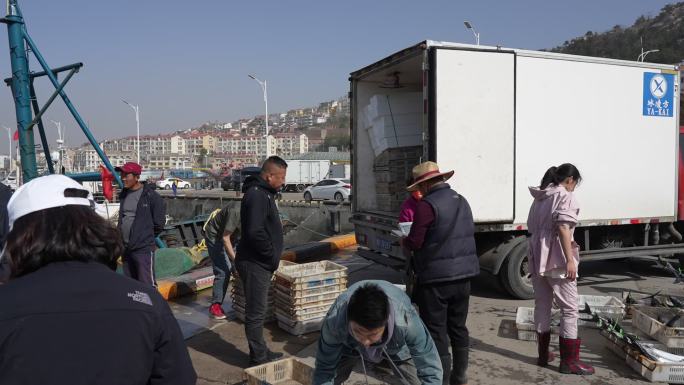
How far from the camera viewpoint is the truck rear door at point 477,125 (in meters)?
5.97

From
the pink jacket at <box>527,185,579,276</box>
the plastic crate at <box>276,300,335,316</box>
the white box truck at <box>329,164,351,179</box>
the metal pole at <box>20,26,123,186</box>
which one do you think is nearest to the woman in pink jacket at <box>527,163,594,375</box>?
the pink jacket at <box>527,185,579,276</box>

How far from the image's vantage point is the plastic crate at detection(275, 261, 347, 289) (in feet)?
17.4

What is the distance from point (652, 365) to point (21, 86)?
1058 cm

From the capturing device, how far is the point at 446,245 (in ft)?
12.6

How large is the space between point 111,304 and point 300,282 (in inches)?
158

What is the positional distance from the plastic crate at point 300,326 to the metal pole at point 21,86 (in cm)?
666

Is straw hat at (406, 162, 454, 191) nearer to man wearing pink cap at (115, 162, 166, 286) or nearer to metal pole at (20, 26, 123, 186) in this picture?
man wearing pink cap at (115, 162, 166, 286)

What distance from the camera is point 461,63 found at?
19.7ft

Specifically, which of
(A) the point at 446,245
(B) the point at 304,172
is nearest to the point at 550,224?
(A) the point at 446,245

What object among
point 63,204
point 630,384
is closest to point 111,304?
point 63,204

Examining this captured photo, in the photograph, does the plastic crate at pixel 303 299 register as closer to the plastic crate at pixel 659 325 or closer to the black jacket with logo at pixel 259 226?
Result: the black jacket with logo at pixel 259 226

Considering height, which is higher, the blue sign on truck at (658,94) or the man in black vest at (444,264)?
the blue sign on truck at (658,94)

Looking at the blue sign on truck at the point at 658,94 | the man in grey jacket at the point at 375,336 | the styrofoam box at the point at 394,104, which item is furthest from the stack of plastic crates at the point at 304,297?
the blue sign on truck at the point at 658,94

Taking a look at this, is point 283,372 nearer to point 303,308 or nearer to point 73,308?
point 303,308
